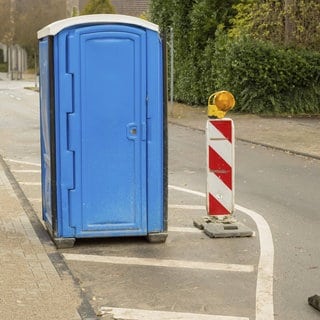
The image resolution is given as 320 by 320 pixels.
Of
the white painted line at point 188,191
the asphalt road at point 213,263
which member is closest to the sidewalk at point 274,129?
the white painted line at point 188,191

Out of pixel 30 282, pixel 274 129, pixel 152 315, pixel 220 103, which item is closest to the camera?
pixel 152 315

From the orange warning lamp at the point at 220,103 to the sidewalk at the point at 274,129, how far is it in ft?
24.1

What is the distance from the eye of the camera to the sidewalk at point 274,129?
16891 mm

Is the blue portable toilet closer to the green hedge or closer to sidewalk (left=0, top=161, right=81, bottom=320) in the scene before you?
sidewalk (left=0, top=161, right=81, bottom=320)

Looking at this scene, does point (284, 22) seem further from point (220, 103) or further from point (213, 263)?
point (213, 263)

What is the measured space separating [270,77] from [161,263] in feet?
64.0

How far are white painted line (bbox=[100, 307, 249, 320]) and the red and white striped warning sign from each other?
2804 mm

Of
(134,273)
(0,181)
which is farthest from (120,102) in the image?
(0,181)

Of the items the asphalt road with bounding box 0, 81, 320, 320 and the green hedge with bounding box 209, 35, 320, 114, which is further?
the green hedge with bounding box 209, 35, 320, 114

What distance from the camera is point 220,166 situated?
7965mm

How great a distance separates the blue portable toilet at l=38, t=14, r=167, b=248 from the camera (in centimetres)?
700

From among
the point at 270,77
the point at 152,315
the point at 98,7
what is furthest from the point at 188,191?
the point at 98,7

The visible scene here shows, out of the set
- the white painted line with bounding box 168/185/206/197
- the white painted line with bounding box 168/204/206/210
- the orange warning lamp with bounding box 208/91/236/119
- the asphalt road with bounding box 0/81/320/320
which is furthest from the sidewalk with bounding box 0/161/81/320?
the white painted line with bounding box 168/185/206/197

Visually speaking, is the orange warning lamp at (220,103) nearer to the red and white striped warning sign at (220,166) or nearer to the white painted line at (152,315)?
the red and white striped warning sign at (220,166)
